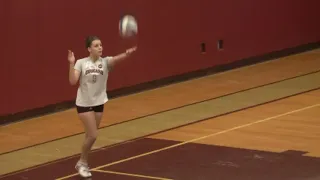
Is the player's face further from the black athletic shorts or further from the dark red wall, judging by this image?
the dark red wall

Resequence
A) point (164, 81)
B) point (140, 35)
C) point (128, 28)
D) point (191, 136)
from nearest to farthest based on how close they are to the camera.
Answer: point (128, 28) → point (191, 136) → point (140, 35) → point (164, 81)

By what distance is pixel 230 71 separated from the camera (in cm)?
1831

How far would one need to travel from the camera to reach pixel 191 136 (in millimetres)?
12273

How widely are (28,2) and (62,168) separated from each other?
4395 millimetres

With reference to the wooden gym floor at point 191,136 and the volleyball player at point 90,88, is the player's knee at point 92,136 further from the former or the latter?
the wooden gym floor at point 191,136

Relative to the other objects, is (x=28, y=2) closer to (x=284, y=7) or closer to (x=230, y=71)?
(x=230, y=71)

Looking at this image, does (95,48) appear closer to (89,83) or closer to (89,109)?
(89,83)

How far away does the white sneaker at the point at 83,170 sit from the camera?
10.1 meters

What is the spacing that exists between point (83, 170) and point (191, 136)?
253cm

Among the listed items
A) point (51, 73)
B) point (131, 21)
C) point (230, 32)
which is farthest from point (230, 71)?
point (131, 21)

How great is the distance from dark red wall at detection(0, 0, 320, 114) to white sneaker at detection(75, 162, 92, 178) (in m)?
4.00

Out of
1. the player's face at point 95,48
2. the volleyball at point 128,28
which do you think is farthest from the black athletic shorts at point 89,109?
the volleyball at point 128,28

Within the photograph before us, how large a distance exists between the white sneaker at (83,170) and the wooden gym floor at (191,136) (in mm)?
113

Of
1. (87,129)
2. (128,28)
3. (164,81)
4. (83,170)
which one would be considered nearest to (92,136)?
(87,129)
